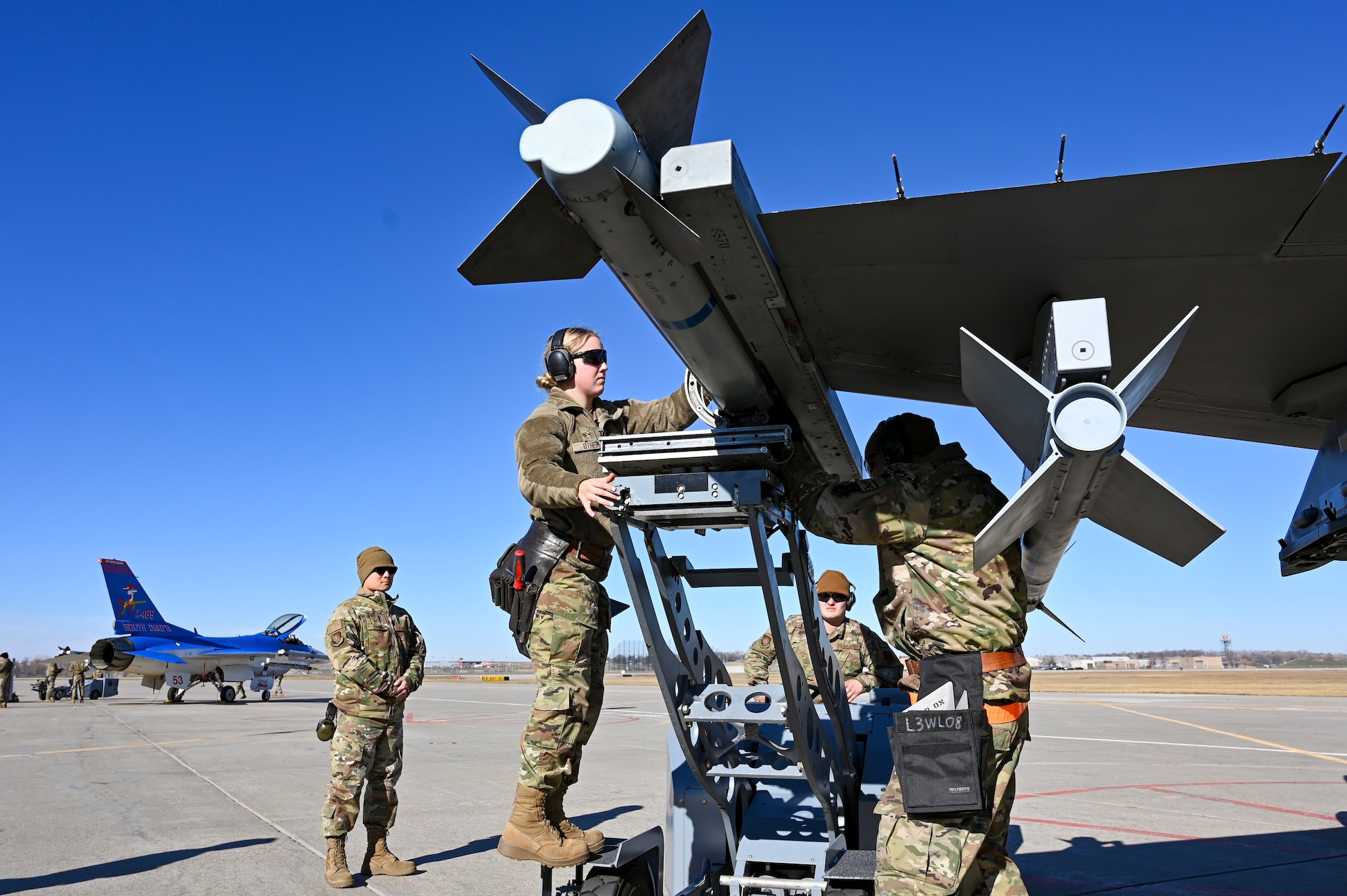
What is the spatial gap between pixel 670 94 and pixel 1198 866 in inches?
217

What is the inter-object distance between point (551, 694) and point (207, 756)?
10.6m

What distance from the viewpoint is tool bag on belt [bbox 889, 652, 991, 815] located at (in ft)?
9.12

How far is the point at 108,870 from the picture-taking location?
5.15m

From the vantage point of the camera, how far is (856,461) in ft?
13.0

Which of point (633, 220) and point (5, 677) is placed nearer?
point (633, 220)

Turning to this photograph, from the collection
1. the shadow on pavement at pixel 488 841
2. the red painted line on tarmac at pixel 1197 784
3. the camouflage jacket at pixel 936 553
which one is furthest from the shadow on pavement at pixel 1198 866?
the shadow on pavement at pixel 488 841

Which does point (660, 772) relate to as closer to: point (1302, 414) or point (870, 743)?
point (870, 743)

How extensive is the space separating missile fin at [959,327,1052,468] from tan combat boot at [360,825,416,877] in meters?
4.34

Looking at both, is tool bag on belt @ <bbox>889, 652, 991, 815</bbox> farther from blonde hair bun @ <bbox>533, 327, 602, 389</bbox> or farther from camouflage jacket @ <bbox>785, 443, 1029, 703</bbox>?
blonde hair bun @ <bbox>533, 327, 602, 389</bbox>

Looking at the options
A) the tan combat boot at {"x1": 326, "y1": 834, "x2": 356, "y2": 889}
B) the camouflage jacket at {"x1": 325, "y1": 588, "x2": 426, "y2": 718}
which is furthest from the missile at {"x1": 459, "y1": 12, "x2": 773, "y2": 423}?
the tan combat boot at {"x1": 326, "y1": 834, "x2": 356, "y2": 889}

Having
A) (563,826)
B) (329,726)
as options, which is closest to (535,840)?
(563,826)

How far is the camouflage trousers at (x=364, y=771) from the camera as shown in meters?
5.09

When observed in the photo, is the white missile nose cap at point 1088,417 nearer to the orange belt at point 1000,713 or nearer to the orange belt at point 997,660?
the orange belt at point 997,660

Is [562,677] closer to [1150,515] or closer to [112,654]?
[1150,515]
